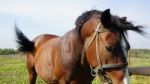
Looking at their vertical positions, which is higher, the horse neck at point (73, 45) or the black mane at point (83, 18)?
the black mane at point (83, 18)

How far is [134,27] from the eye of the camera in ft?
13.0

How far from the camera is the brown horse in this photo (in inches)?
145

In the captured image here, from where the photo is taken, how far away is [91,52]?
13.5ft

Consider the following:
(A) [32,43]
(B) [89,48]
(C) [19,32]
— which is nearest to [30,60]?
(A) [32,43]

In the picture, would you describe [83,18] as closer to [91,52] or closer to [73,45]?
[73,45]

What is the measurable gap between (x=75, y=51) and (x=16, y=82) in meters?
7.27

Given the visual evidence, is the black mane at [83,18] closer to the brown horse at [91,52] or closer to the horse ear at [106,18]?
the brown horse at [91,52]

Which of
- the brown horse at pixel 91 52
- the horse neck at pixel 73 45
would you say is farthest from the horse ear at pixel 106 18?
the horse neck at pixel 73 45

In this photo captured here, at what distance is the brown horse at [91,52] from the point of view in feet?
12.1

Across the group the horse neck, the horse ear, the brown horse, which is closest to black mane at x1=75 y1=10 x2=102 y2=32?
the brown horse

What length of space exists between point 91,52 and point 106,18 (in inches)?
20.5

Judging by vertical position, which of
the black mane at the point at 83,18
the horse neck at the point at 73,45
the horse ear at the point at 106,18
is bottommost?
the horse neck at the point at 73,45

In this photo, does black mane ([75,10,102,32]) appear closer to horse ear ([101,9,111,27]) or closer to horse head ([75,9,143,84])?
horse head ([75,9,143,84])

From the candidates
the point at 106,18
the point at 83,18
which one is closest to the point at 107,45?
the point at 106,18
